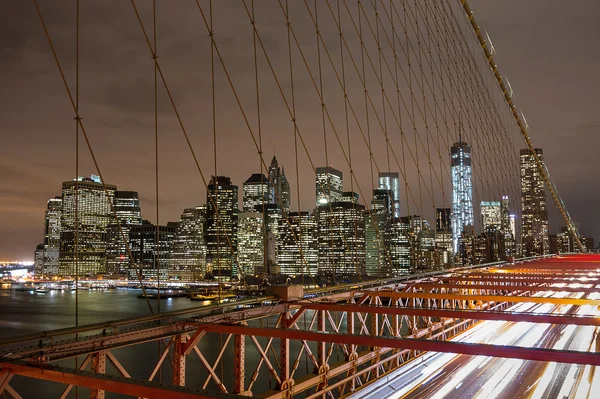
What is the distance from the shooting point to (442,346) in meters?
4.81

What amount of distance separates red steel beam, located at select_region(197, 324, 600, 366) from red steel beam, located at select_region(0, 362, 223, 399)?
6.51 ft

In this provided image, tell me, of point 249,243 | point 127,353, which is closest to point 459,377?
point 127,353

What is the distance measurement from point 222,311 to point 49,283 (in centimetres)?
13996

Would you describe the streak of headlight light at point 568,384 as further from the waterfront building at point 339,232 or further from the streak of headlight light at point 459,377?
the waterfront building at point 339,232

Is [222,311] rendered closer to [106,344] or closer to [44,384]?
[106,344]

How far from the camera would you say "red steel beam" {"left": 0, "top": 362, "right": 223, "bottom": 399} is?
297 centimetres

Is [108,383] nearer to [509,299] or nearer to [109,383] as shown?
[109,383]

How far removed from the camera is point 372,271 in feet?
341

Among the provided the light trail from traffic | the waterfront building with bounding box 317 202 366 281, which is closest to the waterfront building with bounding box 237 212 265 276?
the waterfront building with bounding box 317 202 366 281

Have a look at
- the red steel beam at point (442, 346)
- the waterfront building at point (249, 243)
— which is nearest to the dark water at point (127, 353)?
the red steel beam at point (442, 346)

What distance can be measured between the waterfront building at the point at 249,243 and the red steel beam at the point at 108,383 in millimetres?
112610

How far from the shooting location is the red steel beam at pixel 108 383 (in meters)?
2.97

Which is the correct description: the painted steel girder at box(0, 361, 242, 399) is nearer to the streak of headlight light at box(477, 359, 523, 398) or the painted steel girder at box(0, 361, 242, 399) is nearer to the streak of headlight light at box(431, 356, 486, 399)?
the streak of headlight light at box(431, 356, 486, 399)

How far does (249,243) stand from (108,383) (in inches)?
4718
